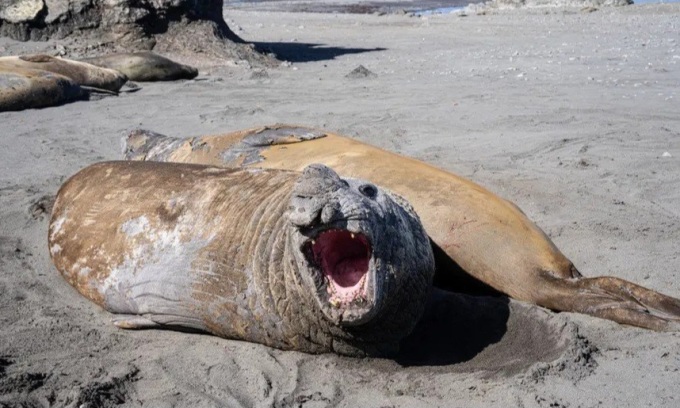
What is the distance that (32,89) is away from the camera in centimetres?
938

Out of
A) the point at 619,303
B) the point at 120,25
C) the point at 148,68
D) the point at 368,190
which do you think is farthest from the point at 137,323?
the point at 120,25

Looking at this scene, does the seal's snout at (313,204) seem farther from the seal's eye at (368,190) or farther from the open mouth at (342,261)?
the seal's eye at (368,190)

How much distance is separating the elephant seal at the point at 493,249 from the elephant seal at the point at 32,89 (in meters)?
5.34

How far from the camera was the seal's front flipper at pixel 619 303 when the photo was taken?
367 cm

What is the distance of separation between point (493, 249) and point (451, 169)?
243cm

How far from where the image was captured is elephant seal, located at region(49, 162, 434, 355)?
10.6 feet

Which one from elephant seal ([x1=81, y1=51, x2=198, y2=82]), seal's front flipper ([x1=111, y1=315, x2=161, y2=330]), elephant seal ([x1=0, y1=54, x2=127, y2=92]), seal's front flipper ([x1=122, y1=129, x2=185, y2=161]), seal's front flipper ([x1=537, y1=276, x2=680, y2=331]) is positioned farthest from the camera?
elephant seal ([x1=81, y1=51, x2=198, y2=82])

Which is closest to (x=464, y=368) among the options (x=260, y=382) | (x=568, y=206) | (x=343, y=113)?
(x=260, y=382)

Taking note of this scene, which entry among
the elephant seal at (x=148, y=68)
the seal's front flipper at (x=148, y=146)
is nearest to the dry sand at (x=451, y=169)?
the elephant seal at (x=148, y=68)

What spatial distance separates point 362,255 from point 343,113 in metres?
5.33

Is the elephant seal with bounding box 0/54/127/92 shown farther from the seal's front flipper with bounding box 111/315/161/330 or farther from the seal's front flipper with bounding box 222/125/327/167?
the seal's front flipper with bounding box 111/315/161/330

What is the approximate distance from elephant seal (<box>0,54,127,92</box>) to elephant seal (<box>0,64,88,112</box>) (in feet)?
1.70

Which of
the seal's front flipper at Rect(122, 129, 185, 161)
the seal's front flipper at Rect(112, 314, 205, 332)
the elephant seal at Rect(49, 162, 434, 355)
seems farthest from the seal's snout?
the seal's front flipper at Rect(122, 129, 185, 161)

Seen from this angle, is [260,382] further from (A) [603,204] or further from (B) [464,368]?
(A) [603,204]
